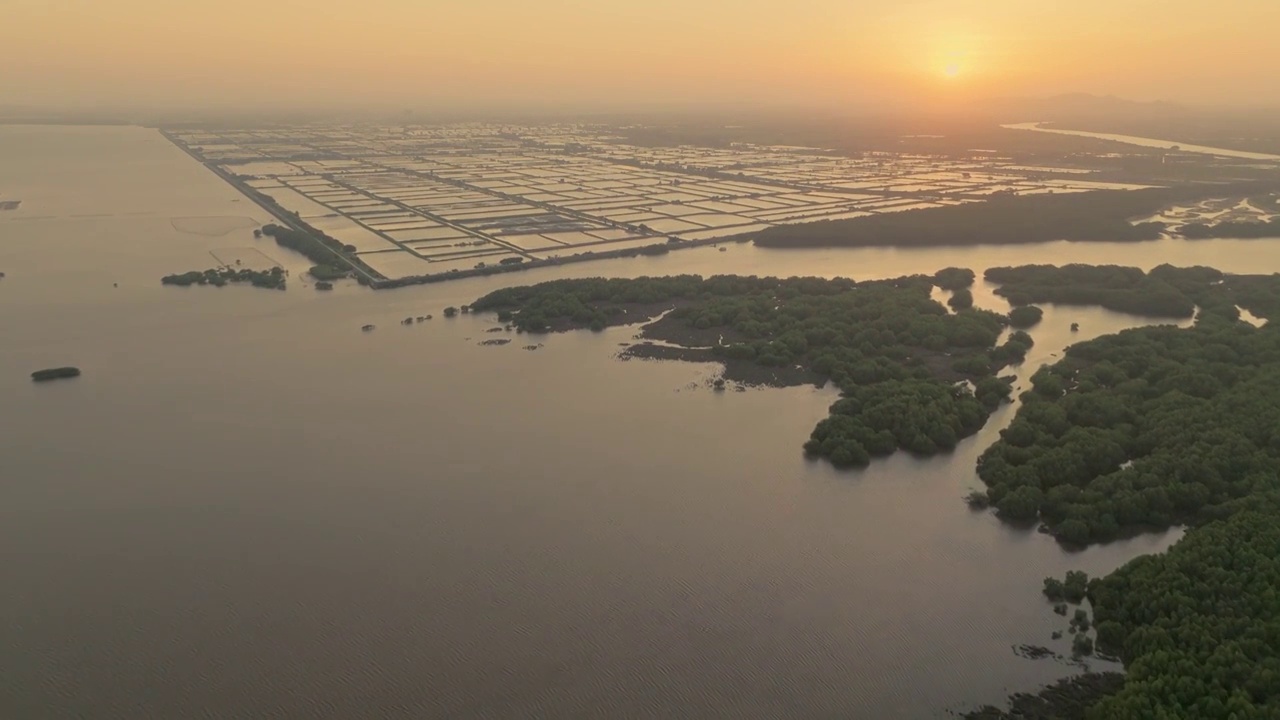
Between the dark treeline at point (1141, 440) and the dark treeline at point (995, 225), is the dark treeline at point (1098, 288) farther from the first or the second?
the dark treeline at point (995, 225)

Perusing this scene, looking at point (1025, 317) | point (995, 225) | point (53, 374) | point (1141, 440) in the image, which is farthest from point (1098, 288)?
point (53, 374)

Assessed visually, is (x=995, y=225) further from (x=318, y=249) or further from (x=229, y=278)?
(x=229, y=278)

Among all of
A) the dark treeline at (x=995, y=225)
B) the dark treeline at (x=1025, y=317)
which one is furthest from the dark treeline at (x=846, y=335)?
the dark treeline at (x=995, y=225)

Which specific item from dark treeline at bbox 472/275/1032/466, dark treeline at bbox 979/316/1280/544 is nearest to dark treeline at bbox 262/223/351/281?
dark treeline at bbox 472/275/1032/466

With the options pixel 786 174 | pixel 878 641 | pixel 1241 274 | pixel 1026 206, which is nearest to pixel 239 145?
pixel 786 174

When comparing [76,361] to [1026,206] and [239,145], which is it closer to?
[1026,206]
